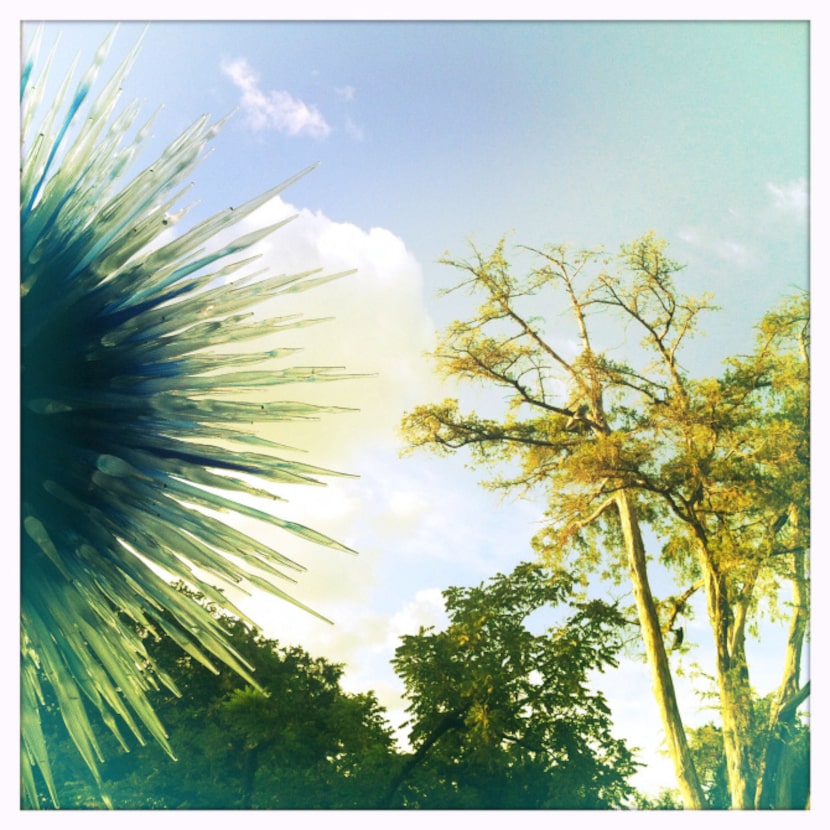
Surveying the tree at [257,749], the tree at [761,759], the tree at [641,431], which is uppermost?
the tree at [641,431]

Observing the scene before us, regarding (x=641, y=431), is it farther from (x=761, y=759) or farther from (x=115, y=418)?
(x=115, y=418)

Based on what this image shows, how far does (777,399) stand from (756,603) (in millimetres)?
753

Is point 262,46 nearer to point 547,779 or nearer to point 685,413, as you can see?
point 685,413

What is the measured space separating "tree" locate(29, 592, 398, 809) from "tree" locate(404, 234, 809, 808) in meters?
0.95

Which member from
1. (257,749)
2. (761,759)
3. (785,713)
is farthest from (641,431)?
(257,749)

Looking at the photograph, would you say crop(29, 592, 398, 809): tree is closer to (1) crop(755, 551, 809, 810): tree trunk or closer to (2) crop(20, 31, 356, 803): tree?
(1) crop(755, 551, 809, 810): tree trunk

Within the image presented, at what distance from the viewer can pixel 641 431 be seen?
351 centimetres

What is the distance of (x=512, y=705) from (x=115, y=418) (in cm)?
220

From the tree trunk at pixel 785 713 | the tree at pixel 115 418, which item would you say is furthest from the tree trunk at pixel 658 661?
the tree at pixel 115 418

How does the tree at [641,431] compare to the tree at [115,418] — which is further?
the tree at [641,431]

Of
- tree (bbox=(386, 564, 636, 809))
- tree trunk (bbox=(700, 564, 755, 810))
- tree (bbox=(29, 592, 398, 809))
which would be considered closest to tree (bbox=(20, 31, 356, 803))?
tree (bbox=(29, 592, 398, 809))

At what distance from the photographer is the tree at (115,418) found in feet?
5.74

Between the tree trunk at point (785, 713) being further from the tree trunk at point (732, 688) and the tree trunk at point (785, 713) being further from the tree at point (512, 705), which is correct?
the tree at point (512, 705)

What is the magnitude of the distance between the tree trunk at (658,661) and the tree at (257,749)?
1020 millimetres
